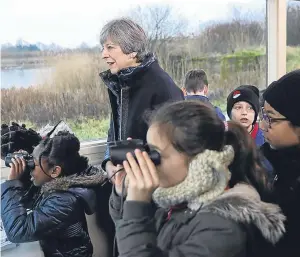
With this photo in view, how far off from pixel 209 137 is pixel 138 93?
2.79 feet

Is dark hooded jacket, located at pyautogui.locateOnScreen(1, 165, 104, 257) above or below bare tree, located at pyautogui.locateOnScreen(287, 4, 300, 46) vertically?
below

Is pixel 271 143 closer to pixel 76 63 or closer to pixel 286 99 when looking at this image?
pixel 286 99

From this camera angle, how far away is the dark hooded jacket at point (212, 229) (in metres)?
1.07

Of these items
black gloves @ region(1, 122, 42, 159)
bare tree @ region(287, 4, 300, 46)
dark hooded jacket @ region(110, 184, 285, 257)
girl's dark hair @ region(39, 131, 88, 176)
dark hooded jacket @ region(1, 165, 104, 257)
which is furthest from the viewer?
bare tree @ region(287, 4, 300, 46)

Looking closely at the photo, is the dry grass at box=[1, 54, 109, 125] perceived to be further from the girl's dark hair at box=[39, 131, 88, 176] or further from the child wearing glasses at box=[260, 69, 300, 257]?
the child wearing glasses at box=[260, 69, 300, 257]

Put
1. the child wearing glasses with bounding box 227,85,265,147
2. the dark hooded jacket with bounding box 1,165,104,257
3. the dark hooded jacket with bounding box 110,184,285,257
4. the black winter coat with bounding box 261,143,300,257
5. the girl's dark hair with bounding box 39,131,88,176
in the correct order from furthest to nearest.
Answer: the child wearing glasses with bounding box 227,85,265,147, the girl's dark hair with bounding box 39,131,88,176, the dark hooded jacket with bounding box 1,165,104,257, the black winter coat with bounding box 261,143,300,257, the dark hooded jacket with bounding box 110,184,285,257

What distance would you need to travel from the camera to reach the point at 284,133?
1483 millimetres

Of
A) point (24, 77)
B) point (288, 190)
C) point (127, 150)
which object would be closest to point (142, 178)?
point (127, 150)

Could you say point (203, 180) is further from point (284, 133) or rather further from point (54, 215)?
point (54, 215)

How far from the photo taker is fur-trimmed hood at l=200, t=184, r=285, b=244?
3.56 ft

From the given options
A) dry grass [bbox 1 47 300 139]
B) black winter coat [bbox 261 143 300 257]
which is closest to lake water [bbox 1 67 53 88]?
dry grass [bbox 1 47 300 139]

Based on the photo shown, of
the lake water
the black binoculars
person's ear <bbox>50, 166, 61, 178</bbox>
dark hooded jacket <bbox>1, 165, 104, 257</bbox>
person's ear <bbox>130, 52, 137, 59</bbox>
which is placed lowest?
dark hooded jacket <bbox>1, 165, 104, 257</bbox>

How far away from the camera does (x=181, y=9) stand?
117 inches

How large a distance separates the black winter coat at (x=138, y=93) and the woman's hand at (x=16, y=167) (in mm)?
426
